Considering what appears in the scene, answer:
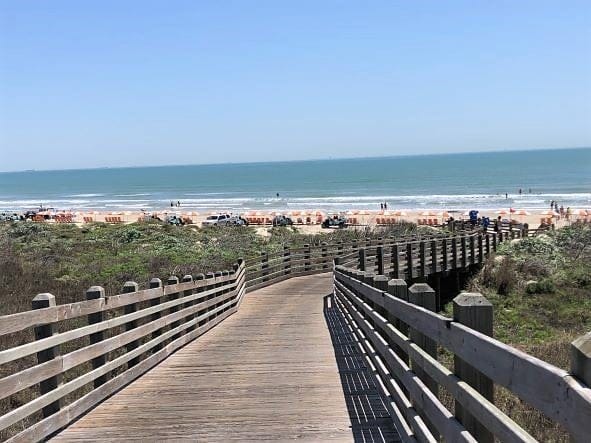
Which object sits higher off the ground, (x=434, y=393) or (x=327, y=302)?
(x=434, y=393)

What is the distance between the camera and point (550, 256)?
1095 inches

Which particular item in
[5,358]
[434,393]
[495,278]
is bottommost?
[495,278]

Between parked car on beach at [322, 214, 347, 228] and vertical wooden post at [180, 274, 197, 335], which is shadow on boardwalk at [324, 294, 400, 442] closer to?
vertical wooden post at [180, 274, 197, 335]

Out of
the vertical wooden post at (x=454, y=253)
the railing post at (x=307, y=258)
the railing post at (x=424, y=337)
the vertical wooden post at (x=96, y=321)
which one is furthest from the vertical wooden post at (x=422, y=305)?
the railing post at (x=307, y=258)

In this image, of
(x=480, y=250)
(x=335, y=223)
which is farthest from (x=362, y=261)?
(x=335, y=223)

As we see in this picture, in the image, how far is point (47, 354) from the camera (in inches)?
215

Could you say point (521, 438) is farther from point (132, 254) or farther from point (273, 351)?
point (132, 254)

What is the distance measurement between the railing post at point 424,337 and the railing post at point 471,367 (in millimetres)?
982

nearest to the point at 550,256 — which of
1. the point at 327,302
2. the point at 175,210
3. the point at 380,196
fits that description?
the point at 327,302

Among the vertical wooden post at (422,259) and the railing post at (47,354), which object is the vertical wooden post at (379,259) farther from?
the railing post at (47,354)

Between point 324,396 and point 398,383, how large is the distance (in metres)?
1.13

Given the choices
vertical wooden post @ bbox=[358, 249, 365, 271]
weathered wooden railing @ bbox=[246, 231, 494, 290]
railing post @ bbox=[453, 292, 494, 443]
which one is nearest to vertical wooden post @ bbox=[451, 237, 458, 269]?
weathered wooden railing @ bbox=[246, 231, 494, 290]

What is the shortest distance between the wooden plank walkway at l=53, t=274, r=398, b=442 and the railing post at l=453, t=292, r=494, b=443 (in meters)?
1.94

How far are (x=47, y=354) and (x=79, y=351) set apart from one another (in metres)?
0.56
